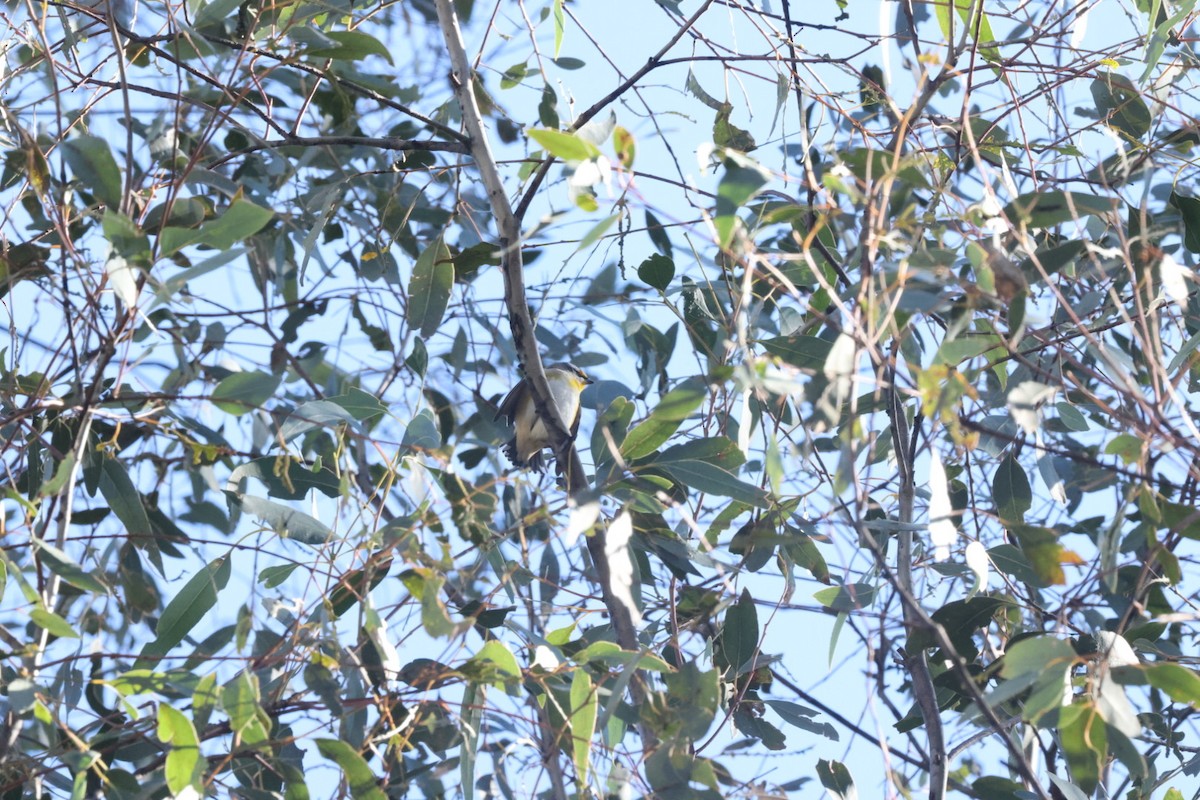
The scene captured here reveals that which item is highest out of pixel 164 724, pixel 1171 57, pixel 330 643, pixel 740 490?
pixel 1171 57

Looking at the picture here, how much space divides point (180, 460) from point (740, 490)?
1508mm

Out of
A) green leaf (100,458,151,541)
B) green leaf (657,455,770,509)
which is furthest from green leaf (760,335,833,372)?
green leaf (100,458,151,541)

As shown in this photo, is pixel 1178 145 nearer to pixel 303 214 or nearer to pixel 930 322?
pixel 930 322

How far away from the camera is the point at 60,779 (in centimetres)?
208

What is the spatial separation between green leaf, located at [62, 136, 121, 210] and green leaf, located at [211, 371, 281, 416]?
28 centimetres

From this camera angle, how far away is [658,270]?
7.02 ft

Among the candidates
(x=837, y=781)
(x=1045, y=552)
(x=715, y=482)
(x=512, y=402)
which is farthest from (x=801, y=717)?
(x=512, y=402)

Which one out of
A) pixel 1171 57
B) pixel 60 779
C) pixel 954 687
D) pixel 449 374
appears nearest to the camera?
pixel 954 687

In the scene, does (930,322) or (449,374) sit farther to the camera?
(449,374)

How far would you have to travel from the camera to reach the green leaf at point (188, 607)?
6.25 ft

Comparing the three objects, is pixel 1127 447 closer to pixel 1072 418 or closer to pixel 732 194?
pixel 732 194

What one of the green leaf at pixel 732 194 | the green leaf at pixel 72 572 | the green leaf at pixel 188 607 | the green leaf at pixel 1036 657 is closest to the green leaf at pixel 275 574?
the green leaf at pixel 188 607

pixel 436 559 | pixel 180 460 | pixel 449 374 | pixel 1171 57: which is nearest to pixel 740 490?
pixel 436 559

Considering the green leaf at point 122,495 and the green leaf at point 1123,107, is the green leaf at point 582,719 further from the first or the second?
the green leaf at point 1123,107
